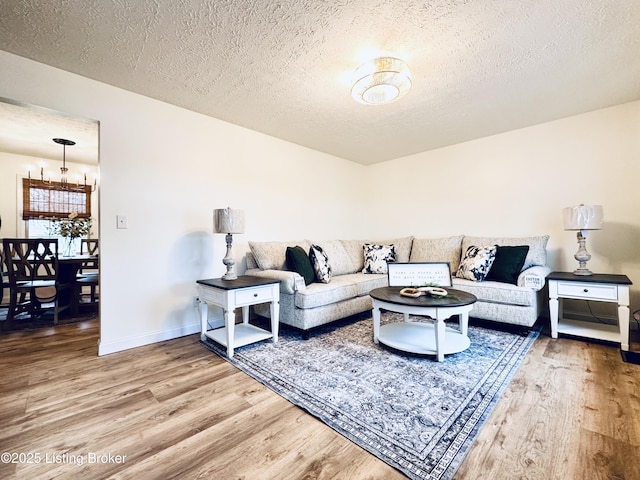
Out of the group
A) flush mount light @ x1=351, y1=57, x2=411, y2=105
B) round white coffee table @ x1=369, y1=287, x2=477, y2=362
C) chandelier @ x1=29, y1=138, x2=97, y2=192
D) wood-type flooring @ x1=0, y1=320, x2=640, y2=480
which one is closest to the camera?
wood-type flooring @ x1=0, y1=320, x2=640, y2=480

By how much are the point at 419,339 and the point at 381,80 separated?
2139mm

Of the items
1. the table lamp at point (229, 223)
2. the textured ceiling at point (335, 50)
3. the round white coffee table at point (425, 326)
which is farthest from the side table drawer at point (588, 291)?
the table lamp at point (229, 223)

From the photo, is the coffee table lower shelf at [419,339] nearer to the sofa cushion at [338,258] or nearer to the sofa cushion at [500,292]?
the sofa cushion at [500,292]

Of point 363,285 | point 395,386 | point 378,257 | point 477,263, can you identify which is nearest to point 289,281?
point 363,285

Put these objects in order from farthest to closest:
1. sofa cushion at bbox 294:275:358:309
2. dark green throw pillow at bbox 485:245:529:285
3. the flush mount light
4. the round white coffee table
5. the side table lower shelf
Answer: dark green throw pillow at bbox 485:245:529:285
sofa cushion at bbox 294:275:358:309
the side table lower shelf
the round white coffee table
the flush mount light

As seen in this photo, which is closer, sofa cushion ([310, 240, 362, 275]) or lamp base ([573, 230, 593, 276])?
lamp base ([573, 230, 593, 276])

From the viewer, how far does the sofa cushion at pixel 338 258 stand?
3716 millimetres

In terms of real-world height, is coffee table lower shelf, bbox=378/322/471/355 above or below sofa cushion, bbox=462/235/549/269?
below

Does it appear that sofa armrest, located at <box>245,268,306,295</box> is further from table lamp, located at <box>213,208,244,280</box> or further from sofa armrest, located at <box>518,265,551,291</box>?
sofa armrest, located at <box>518,265,551,291</box>

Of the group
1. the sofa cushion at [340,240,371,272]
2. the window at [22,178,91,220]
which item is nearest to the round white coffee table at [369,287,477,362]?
the sofa cushion at [340,240,371,272]

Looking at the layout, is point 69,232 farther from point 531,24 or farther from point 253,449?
point 531,24

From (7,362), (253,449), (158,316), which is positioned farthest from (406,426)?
(7,362)

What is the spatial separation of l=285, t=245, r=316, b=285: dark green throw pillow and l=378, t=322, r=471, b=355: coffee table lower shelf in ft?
3.07

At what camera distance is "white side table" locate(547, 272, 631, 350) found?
7.81 feet
